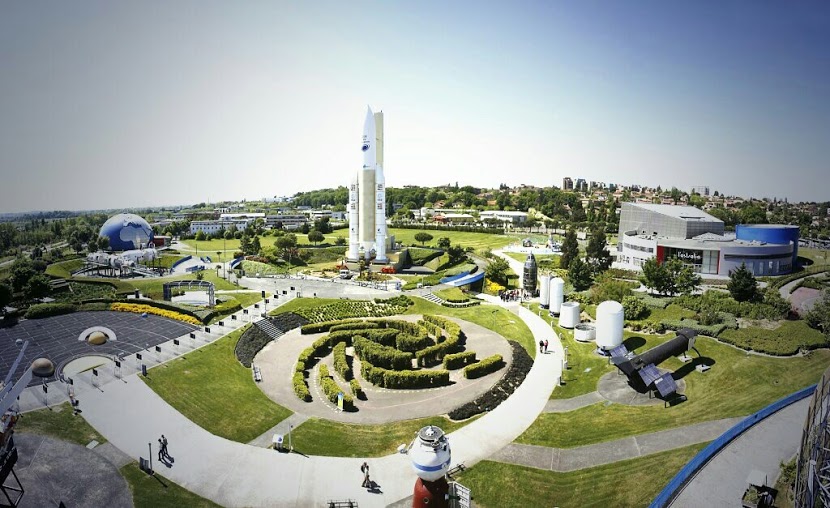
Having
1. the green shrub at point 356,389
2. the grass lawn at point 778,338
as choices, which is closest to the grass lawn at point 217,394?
the green shrub at point 356,389

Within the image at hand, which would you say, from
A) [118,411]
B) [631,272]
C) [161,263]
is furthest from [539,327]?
[161,263]

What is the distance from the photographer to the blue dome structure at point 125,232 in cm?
8881

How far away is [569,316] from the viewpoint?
49.8 meters

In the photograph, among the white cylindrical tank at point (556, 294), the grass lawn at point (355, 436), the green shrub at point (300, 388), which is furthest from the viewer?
the white cylindrical tank at point (556, 294)

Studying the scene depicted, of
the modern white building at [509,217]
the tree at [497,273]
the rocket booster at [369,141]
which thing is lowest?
the tree at [497,273]

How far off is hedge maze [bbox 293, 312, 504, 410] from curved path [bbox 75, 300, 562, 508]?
6425 mm

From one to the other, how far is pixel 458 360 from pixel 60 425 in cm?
2839

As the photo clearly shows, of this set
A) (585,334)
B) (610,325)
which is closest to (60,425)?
(610,325)

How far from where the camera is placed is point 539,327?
166 ft

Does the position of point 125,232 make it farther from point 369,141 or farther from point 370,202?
point 369,141

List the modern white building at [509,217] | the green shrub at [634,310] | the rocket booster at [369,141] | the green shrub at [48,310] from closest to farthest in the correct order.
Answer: the green shrub at [634,310] < the green shrub at [48,310] < the rocket booster at [369,141] < the modern white building at [509,217]

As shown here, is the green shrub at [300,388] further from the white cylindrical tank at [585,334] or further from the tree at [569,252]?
the tree at [569,252]

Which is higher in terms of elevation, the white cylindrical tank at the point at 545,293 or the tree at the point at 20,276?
the tree at the point at 20,276

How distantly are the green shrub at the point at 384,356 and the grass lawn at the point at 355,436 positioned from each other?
820 centimetres
